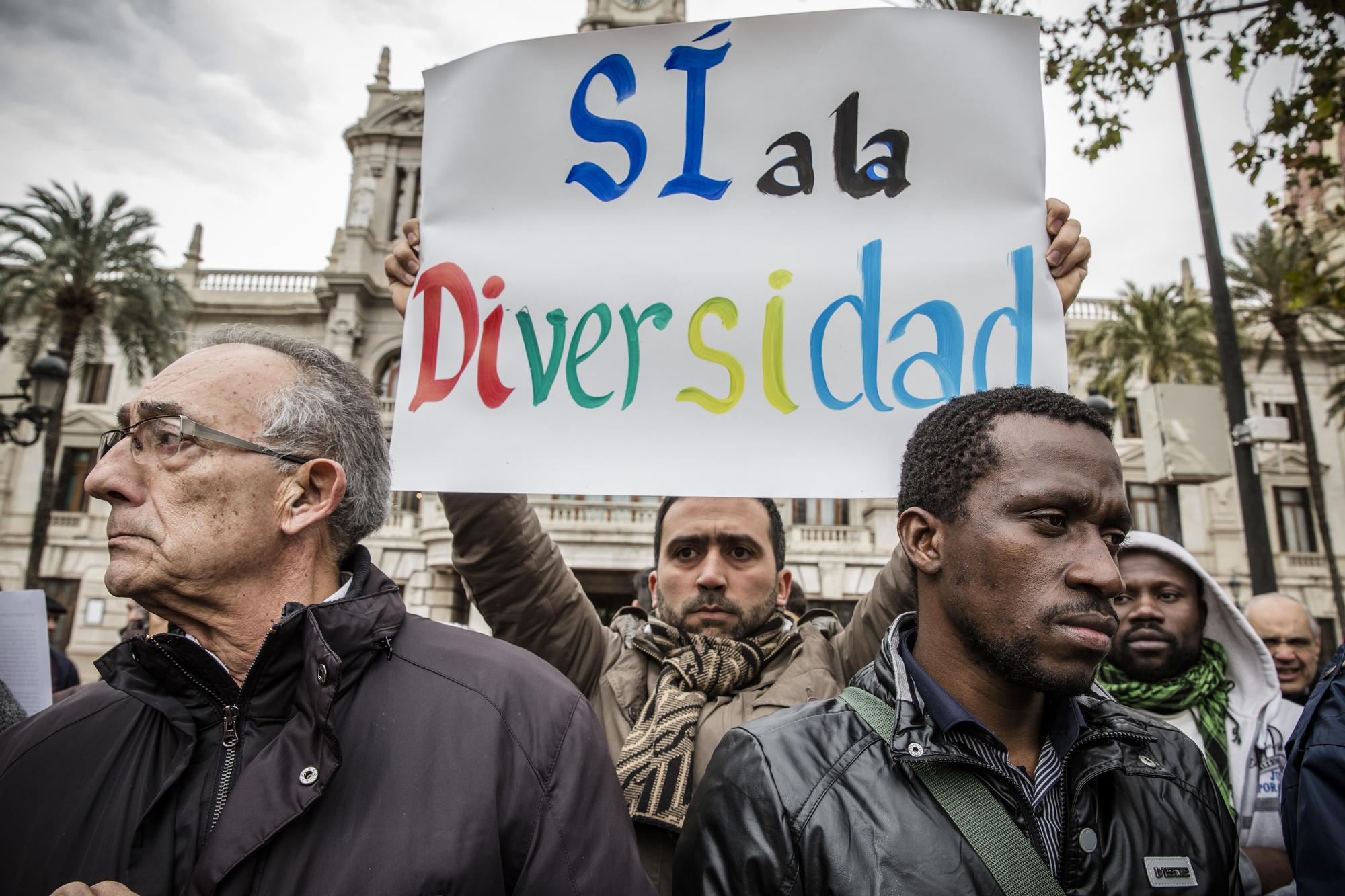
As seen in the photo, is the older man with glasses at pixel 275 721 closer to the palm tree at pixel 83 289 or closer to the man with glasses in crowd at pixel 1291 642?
the man with glasses in crowd at pixel 1291 642

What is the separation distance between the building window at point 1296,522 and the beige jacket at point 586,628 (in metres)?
27.2

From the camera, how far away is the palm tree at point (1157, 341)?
824 inches

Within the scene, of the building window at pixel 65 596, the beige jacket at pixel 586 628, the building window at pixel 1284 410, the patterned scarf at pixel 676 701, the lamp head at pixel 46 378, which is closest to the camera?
the patterned scarf at pixel 676 701

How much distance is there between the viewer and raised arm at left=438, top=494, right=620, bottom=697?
229 centimetres

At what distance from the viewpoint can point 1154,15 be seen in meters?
4.60

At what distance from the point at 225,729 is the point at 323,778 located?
0.22 m

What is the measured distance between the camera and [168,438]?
162cm

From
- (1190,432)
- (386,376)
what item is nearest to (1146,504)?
(1190,432)

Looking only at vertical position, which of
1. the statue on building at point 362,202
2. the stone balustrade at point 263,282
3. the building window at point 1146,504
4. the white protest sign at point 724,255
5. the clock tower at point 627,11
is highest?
the clock tower at point 627,11

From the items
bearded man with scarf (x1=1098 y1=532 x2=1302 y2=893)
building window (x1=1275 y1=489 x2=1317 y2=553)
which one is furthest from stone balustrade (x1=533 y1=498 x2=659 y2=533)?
building window (x1=1275 y1=489 x2=1317 y2=553)

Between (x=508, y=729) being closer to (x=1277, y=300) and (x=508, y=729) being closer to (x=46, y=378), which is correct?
(x=46, y=378)

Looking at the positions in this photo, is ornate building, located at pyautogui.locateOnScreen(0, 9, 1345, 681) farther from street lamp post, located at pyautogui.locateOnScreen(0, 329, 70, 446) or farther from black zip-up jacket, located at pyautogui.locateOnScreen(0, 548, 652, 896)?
black zip-up jacket, located at pyautogui.locateOnScreen(0, 548, 652, 896)

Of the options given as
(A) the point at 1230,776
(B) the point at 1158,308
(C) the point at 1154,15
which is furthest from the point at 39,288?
(B) the point at 1158,308

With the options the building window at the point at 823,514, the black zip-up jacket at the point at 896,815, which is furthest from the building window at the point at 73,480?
the black zip-up jacket at the point at 896,815
